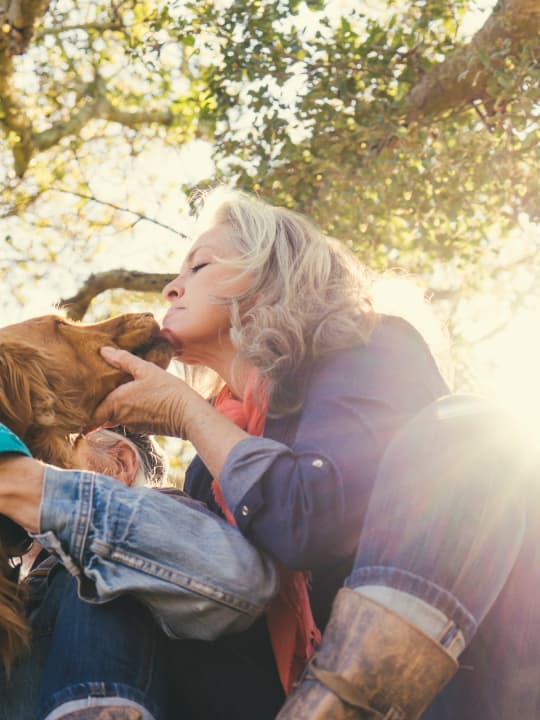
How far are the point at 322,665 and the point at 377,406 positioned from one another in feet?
2.30

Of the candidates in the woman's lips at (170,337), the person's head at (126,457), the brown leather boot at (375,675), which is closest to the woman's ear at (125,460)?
the person's head at (126,457)

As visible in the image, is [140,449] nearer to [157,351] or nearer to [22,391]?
[157,351]

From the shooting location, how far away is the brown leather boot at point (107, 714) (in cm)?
213

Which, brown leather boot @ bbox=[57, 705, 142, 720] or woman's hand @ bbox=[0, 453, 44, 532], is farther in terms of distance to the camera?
woman's hand @ bbox=[0, 453, 44, 532]

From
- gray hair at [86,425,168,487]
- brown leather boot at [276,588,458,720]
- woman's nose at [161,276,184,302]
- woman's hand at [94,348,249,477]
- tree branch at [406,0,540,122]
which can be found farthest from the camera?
tree branch at [406,0,540,122]

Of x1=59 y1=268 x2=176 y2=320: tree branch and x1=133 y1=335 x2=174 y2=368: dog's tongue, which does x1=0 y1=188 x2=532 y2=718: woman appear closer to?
x1=133 y1=335 x2=174 y2=368: dog's tongue

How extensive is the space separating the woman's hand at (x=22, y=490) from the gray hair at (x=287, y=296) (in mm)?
726

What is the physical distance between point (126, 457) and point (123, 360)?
827mm

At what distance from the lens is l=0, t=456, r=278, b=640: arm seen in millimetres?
2223

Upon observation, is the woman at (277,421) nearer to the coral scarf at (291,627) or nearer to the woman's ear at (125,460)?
the coral scarf at (291,627)

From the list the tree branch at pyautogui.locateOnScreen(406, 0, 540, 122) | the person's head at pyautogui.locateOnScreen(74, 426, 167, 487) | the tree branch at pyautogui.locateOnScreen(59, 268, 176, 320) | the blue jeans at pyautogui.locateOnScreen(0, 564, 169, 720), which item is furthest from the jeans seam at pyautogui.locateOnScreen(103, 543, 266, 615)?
the tree branch at pyautogui.locateOnScreen(59, 268, 176, 320)

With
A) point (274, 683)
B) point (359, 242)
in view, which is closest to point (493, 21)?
point (359, 242)

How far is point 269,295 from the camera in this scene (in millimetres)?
3131

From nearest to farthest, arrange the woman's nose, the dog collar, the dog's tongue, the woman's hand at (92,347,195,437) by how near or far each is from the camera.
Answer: the dog collar
the woman's hand at (92,347,195,437)
the dog's tongue
the woman's nose
